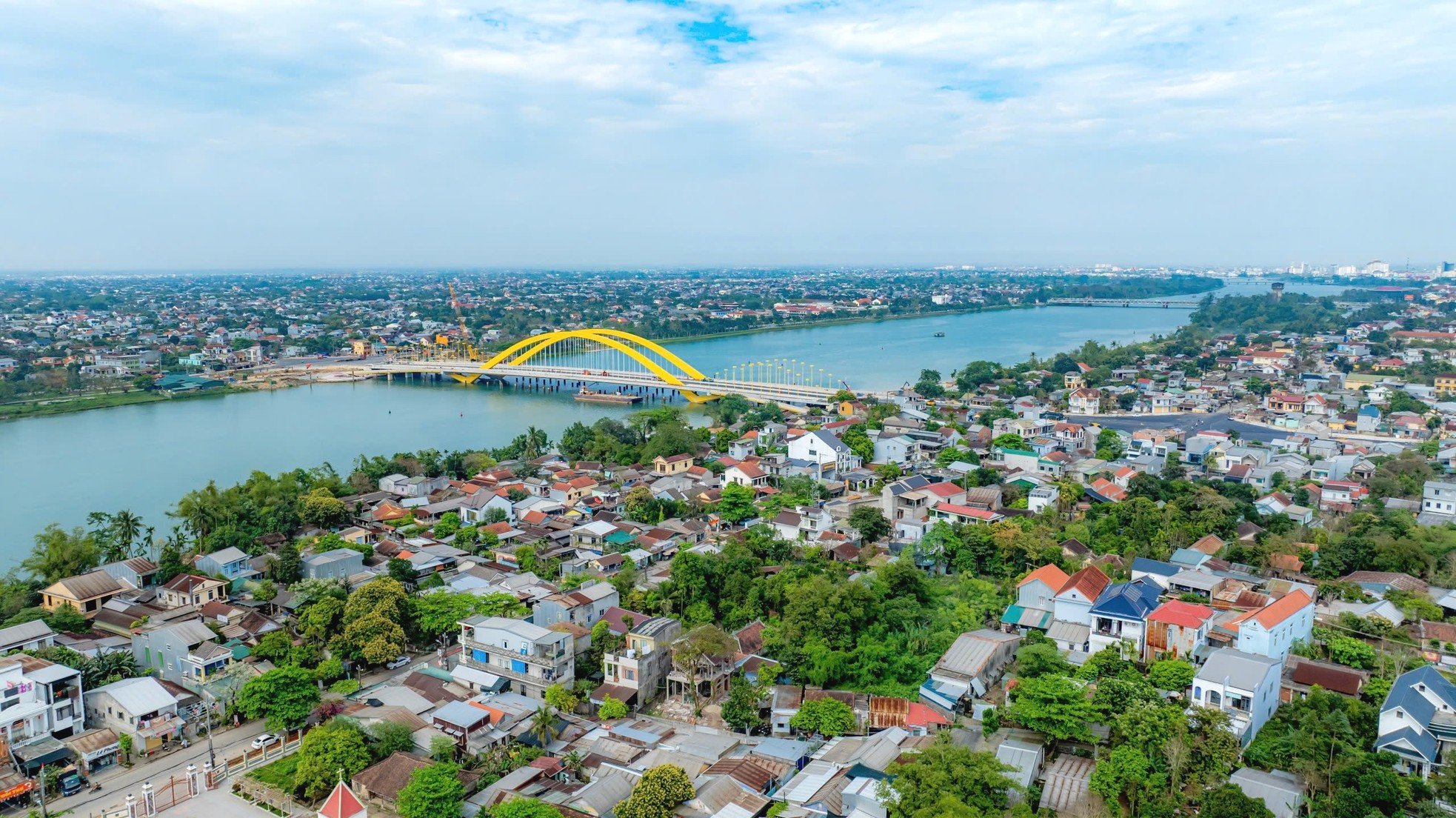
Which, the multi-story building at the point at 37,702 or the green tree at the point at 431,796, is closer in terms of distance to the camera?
the green tree at the point at 431,796

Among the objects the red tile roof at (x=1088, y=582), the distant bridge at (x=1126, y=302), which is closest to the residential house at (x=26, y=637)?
the red tile roof at (x=1088, y=582)

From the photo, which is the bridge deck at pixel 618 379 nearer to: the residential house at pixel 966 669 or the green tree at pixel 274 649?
the residential house at pixel 966 669

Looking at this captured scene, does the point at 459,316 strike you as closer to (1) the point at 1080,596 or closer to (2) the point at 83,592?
(2) the point at 83,592

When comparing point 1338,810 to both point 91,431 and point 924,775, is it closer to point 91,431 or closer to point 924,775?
point 924,775

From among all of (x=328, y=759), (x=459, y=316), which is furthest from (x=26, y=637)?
(x=459, y=316)

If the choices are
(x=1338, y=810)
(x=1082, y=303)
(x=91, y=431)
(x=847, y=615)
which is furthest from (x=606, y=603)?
(x=1082, y=303)

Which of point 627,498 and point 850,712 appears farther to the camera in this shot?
point 627,498
